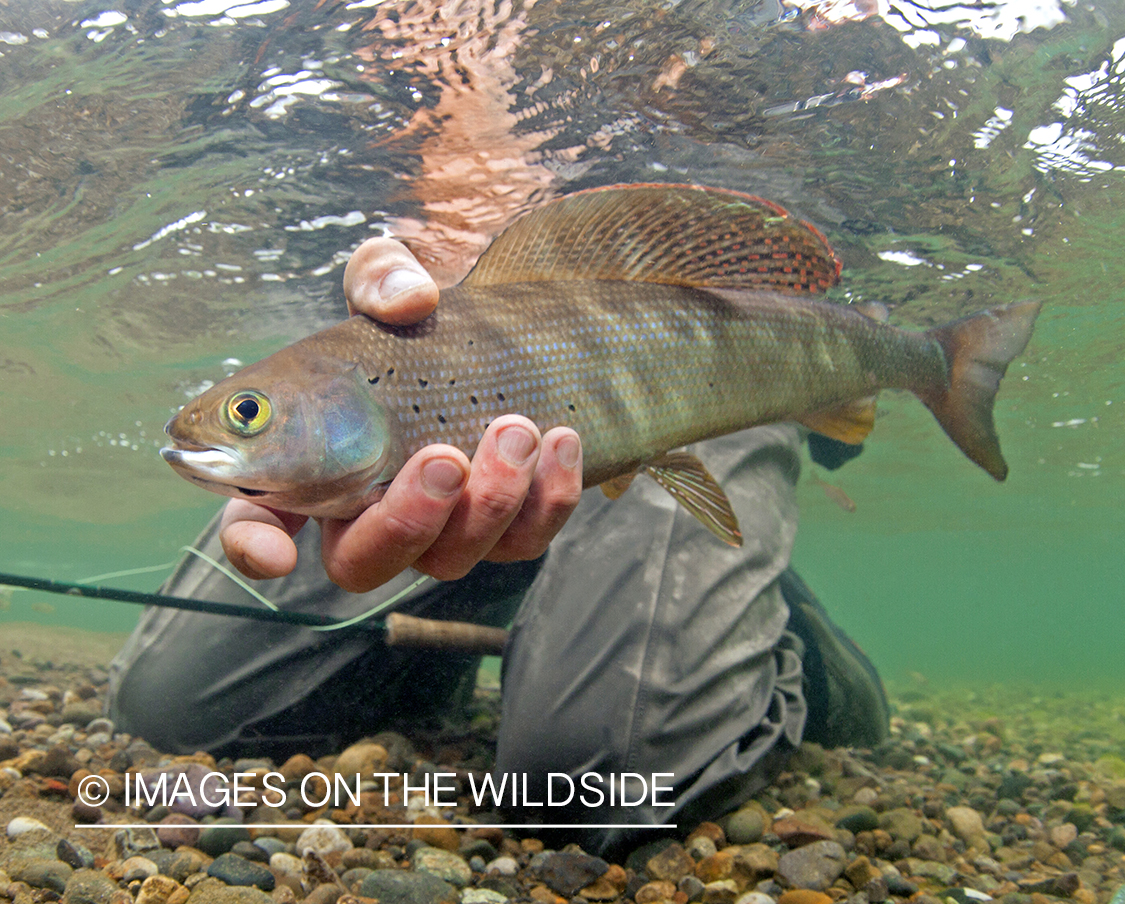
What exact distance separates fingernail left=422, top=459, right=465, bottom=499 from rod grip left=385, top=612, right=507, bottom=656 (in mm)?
2111

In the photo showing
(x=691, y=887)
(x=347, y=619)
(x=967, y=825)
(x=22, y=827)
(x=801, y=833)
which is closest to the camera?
(x=22, y=827)

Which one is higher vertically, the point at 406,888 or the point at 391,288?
the point at 391,288

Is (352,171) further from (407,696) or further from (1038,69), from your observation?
(1038,69)

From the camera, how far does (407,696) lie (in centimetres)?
498

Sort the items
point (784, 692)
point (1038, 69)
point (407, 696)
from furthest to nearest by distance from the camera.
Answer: point (1038, 69) < point (407, 696) < point (784, 692)

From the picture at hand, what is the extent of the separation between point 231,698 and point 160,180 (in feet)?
18.7

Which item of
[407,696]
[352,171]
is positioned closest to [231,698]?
[407,696]

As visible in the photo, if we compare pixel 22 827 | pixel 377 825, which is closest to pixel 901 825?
pixel 377 825

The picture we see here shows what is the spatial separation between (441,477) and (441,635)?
233cm

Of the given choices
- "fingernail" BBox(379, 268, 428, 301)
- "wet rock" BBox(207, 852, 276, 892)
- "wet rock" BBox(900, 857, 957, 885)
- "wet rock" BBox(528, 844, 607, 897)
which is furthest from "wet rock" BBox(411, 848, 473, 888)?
"fingernail" BBox(379, 268, 428, 301)

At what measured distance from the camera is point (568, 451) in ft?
6.18

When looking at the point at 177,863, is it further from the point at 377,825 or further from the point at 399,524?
the point at 399,524

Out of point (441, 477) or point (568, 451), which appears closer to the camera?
point (441, 477)

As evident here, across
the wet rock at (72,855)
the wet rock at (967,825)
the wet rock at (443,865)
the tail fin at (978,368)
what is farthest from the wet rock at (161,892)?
the wet rock at (967,825)
